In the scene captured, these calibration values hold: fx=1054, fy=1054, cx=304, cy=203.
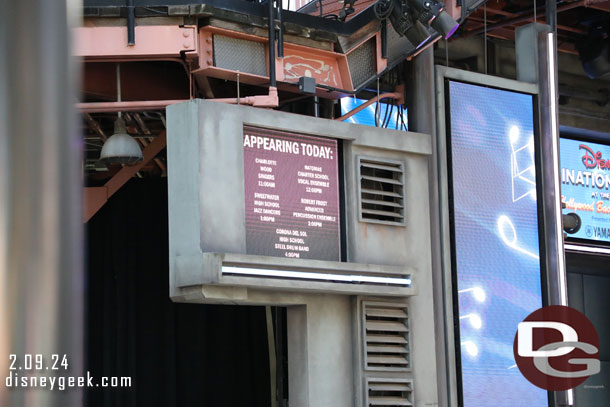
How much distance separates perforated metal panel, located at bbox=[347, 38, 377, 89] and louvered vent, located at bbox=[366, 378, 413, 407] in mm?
3449

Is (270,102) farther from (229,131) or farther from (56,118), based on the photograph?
(56,118)

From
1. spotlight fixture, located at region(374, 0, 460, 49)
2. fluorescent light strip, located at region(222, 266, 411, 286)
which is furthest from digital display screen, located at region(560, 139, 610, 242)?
fluorescent light strip, located at region(222, 266, 411, 286)

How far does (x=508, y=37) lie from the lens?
17.0 m

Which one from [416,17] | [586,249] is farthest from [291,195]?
[586,249]

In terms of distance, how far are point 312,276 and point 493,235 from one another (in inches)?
125

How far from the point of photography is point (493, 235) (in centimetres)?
1302

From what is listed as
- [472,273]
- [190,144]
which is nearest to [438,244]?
[472,273]

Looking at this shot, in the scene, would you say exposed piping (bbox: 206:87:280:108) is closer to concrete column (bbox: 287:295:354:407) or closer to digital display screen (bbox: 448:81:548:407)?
concrete column (bbox: 287:295:354:407)

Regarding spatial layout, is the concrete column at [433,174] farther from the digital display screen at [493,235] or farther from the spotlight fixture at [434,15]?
the spotlight fixture at [434,15]

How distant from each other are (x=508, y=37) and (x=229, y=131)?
25.3 feet

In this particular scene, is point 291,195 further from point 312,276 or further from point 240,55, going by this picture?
point 240,55

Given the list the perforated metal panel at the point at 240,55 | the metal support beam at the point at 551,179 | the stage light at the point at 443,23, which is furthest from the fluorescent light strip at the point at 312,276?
the stage light at the point at 443,23

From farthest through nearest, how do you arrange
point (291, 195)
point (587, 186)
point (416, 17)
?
point (587, 186) → point (416, 17) → point (291, 195)

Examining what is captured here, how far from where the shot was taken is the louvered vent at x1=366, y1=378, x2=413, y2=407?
37.5 feet
